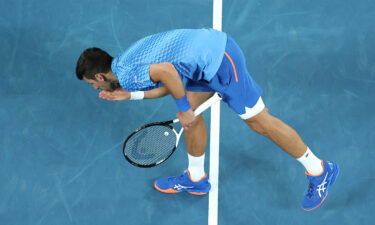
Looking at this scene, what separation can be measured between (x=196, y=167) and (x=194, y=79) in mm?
909

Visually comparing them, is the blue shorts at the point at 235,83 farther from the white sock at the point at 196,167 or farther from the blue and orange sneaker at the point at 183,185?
the blue and orange sneaker at the point at 183,185

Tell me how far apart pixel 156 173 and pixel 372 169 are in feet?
6.06

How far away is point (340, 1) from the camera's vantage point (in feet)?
16.7

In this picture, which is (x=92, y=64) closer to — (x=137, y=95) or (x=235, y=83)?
(x=137, y=95)

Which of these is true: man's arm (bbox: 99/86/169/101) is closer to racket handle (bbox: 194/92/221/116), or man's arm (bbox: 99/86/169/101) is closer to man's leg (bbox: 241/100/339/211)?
racket handle (bbox: 194/92/221/116)

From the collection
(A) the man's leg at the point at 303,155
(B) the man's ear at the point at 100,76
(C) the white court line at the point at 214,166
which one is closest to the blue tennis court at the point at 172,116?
(C) the white court line at the point at 214,166

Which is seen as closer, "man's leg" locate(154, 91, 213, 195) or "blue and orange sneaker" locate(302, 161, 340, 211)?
"man's leg" locate(154, 91, 213, 195)

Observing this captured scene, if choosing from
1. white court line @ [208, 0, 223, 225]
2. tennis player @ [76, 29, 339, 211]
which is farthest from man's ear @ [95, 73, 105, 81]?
white court line @ [208, 0, 223, 225]

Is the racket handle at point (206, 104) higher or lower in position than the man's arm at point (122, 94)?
lower

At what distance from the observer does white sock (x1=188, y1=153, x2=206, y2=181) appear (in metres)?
4.02

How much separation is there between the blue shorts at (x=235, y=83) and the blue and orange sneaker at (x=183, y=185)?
0.83 meters

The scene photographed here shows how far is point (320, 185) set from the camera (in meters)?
3.95

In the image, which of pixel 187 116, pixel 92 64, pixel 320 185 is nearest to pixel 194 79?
pixel 187 116

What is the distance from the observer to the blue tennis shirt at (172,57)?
326 cm
